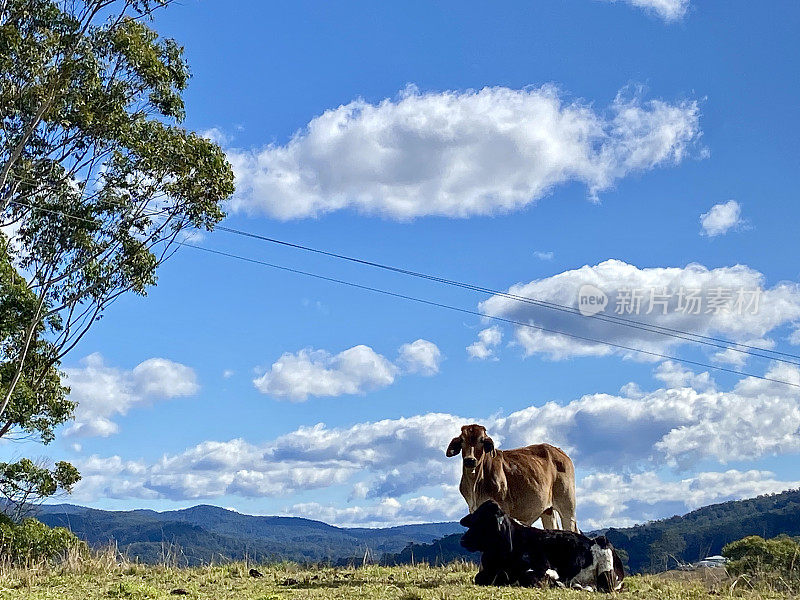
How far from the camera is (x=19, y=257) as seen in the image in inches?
944

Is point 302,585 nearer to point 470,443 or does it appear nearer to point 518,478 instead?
point 470,443

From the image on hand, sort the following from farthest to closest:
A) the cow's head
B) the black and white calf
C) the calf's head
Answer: the cow's head < the calf's head < the black and white calf

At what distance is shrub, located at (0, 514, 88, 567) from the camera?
21.3 meters

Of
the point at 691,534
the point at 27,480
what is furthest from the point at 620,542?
the point at 27,480

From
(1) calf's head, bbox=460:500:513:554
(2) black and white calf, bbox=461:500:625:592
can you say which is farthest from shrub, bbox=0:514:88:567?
(2) black and white calf, bbox=461:500:625:592

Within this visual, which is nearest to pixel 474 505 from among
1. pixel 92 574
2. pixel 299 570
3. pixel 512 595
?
pixel 299 570

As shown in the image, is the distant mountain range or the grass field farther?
the distant mountain range

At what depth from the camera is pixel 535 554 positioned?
10695 mm

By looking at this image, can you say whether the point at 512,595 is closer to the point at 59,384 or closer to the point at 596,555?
the point at 596,555

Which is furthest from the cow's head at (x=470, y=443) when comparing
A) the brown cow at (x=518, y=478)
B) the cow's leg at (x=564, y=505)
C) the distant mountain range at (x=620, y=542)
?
the cow's leg at (x=564, y=505)

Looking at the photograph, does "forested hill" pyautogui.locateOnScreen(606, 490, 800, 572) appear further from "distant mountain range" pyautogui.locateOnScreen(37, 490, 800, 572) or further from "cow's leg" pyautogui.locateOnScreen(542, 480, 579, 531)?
"cow's leg" pyautogui.locateOnScreen(542, 480, 579, 531)

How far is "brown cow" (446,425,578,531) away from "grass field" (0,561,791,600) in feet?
4.21

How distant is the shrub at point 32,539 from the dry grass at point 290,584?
25.3ft

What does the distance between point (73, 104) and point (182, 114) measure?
10.0 feet
